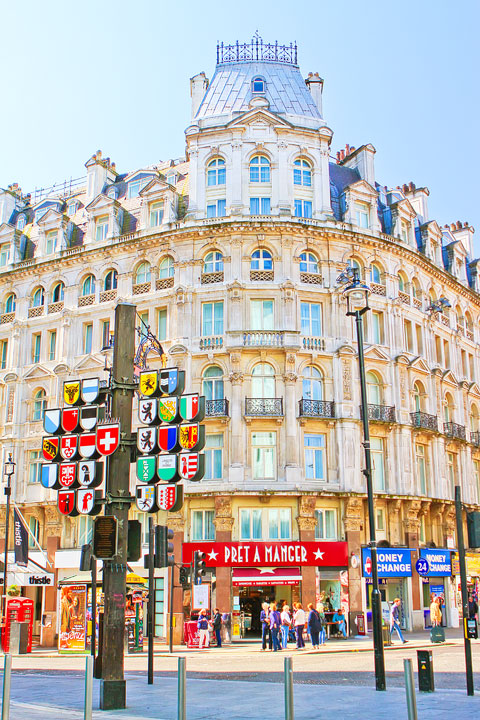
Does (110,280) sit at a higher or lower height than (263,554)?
higher

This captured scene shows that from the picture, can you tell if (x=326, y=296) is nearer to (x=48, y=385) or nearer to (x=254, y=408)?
(x=254, y=408)

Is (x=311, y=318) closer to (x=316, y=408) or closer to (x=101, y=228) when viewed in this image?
(x=316, y=408)

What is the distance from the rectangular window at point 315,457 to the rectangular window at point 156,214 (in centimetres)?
1301

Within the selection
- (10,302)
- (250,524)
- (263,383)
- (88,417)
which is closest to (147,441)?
(88,417)

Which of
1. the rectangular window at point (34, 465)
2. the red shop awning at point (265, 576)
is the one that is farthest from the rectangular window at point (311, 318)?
the rectangular window at point (34, 465)

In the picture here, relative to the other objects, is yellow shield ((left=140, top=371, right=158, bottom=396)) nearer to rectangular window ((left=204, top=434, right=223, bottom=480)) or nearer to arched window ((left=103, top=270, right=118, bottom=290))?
rectangular window ((left=204, top=434, right=223, bottom=480))

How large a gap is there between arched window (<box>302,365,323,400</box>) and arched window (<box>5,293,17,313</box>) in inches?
679

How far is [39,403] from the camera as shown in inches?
1610

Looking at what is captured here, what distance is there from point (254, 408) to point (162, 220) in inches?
432

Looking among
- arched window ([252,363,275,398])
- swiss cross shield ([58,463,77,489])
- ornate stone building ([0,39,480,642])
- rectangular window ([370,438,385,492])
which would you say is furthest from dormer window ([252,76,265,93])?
swiss cross shield ([58,463,77,489])

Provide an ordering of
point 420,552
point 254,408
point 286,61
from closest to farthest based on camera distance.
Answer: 1. point 254,408
2. point 420,552
3. point 286,61

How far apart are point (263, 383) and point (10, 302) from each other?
1653 cm

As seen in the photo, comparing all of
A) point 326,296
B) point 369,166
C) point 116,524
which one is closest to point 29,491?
point 326,296

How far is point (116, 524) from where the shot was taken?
13281mm
